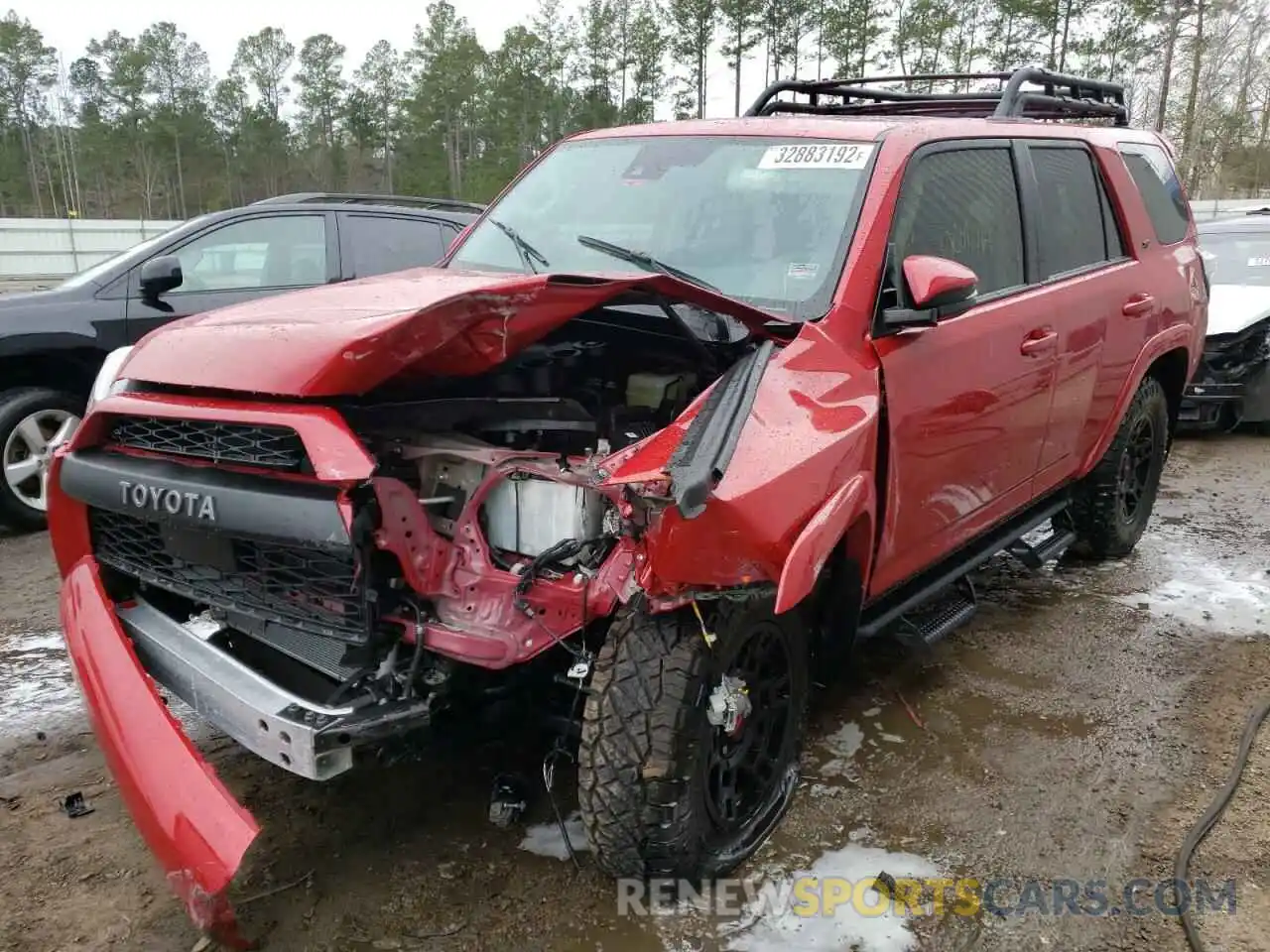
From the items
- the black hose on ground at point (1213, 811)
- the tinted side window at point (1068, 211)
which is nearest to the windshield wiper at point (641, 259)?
the tinted side window at point (1068, 211)

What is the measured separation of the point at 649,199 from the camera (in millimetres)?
3504

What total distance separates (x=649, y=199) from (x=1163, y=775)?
2559 millimetres

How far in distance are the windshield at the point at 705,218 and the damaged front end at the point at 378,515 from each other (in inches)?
14.0

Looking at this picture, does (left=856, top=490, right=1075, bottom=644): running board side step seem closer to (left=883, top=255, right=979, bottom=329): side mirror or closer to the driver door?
(left=883, top=255, right=979, bottom=329): side mirror

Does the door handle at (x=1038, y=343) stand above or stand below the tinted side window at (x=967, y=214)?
below

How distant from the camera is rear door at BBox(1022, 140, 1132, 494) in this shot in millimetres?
3941

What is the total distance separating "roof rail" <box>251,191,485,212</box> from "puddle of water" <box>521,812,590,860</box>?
4.13 metres

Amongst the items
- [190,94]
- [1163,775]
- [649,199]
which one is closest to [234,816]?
[649,199]

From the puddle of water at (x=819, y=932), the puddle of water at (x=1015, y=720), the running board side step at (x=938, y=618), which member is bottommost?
the puddle of water at (x=1015, y=720)

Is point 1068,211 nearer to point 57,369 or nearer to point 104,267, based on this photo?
point 104,267

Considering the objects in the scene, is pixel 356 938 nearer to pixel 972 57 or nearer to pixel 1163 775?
pixel 1163 775

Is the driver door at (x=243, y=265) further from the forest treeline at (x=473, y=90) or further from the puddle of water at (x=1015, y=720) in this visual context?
the forest treeline at (x=473, y=90)

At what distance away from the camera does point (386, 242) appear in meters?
6.45

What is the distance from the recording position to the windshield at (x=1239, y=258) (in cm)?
861
